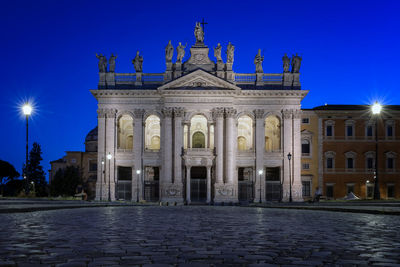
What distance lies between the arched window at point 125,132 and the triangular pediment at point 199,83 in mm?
7920

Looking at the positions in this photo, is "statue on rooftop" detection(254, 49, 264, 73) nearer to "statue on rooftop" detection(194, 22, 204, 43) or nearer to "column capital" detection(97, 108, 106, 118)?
"statue on rooftop" detection(194, 22, 204, 43)

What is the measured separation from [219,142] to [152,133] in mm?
11753

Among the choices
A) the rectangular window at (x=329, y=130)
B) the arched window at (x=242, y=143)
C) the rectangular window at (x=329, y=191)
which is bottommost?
A: the rectangular window at (x=329, y=191)

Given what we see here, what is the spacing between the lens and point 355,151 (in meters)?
62.6

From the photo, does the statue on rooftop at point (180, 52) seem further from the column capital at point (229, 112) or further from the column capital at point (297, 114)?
the column capital at point (297, 114)

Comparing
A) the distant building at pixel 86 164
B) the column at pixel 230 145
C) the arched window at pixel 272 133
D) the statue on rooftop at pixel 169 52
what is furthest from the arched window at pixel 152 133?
the distant building at pixel 86 164

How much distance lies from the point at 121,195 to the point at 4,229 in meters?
46.6

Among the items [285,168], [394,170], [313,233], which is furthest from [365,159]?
[313,233]

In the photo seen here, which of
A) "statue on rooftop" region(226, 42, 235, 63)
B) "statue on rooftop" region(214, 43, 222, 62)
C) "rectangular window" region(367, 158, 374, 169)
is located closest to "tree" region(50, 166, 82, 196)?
"statue on rooftop" region(214, 43, 222, 62)

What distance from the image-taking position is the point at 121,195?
6044 cm

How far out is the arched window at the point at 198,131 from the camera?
63.6 meters

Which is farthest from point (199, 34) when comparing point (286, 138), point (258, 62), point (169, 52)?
point (286, 138)

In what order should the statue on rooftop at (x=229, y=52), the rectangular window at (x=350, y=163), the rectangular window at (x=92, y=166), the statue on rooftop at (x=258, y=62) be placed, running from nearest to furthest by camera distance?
the statue on rooftop at (x=229, y=52) → the statue on rooftop at (x=258, y=62) → the rectangular window at (x=350, y=163) → the rectangular window at (x=92, y=166)

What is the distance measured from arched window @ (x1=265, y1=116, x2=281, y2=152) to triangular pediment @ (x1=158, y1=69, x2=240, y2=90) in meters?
8.26
